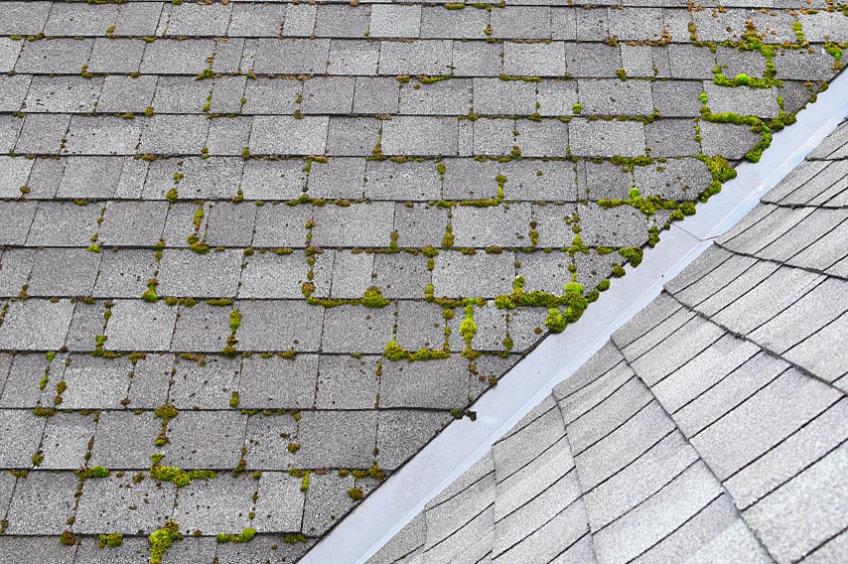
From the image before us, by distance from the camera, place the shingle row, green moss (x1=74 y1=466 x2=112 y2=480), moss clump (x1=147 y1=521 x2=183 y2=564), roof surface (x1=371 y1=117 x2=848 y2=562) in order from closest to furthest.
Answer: roof surface (x1=371 y1=117 x2=848 y2=562), moss clump (x1=147 y1=521 x2=183 y2=564), green moss (x1=74 y1=466 x2=112 y2=480), the shingle row

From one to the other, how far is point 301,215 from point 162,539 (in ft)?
10.7

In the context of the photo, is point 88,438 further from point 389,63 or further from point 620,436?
point 389,63

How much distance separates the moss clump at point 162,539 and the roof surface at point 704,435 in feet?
5.53

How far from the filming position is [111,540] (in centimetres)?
560

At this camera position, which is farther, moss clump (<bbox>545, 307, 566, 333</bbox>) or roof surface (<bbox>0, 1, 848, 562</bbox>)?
moss clump (<bbox>545, 307, 566, 333</bbox>)

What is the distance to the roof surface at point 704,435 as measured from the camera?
3.02m

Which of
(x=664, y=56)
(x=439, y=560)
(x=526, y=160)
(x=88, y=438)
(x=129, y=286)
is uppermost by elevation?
(x=664, y=56)

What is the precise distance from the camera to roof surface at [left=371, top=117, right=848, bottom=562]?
3023mm

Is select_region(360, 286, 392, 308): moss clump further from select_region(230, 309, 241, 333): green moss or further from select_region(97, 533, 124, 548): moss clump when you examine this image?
select_region(97, 533, 124, 548): moss clump

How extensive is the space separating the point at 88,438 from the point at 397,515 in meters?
2.82

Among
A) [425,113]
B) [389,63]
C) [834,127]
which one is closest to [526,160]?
[425,113]

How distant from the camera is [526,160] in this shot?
7.15 meters

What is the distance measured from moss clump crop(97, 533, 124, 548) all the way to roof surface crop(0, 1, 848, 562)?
0.05 m

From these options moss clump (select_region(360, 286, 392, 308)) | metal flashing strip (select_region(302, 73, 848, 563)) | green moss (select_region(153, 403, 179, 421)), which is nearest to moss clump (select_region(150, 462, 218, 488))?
green moss (select_region(153, 403, 179, 421))
